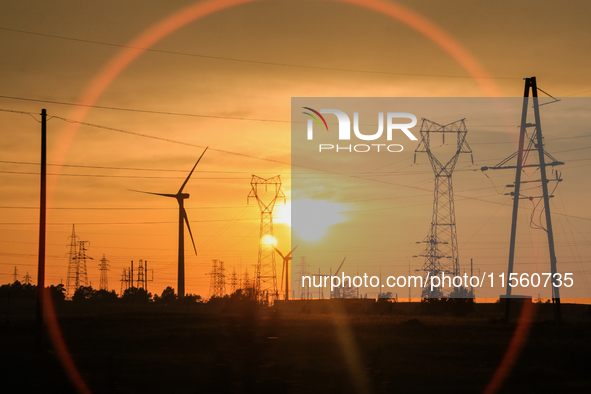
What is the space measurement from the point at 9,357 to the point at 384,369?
1964 centimetres

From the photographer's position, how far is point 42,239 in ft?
119

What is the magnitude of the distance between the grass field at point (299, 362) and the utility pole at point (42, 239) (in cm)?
144

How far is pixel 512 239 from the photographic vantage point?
50.3 m

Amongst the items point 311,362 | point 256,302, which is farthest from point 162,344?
point 256,302

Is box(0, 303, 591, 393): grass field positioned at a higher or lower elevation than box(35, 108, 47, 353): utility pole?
lower

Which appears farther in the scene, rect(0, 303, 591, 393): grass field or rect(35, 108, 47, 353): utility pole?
rect(35, 108, 47, 353): utility pole

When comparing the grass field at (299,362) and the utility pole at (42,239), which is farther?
the utility pole at (42,239)

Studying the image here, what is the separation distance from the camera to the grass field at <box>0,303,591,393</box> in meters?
24.0

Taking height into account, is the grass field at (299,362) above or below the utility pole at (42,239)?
below

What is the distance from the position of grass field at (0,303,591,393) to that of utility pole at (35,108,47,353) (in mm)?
1438

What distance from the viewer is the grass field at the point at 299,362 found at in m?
24.0

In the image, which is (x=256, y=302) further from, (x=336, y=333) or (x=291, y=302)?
(x=336, y=333)

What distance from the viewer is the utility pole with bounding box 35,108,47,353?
35.4 m

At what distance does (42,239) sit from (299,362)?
56.0 ft
